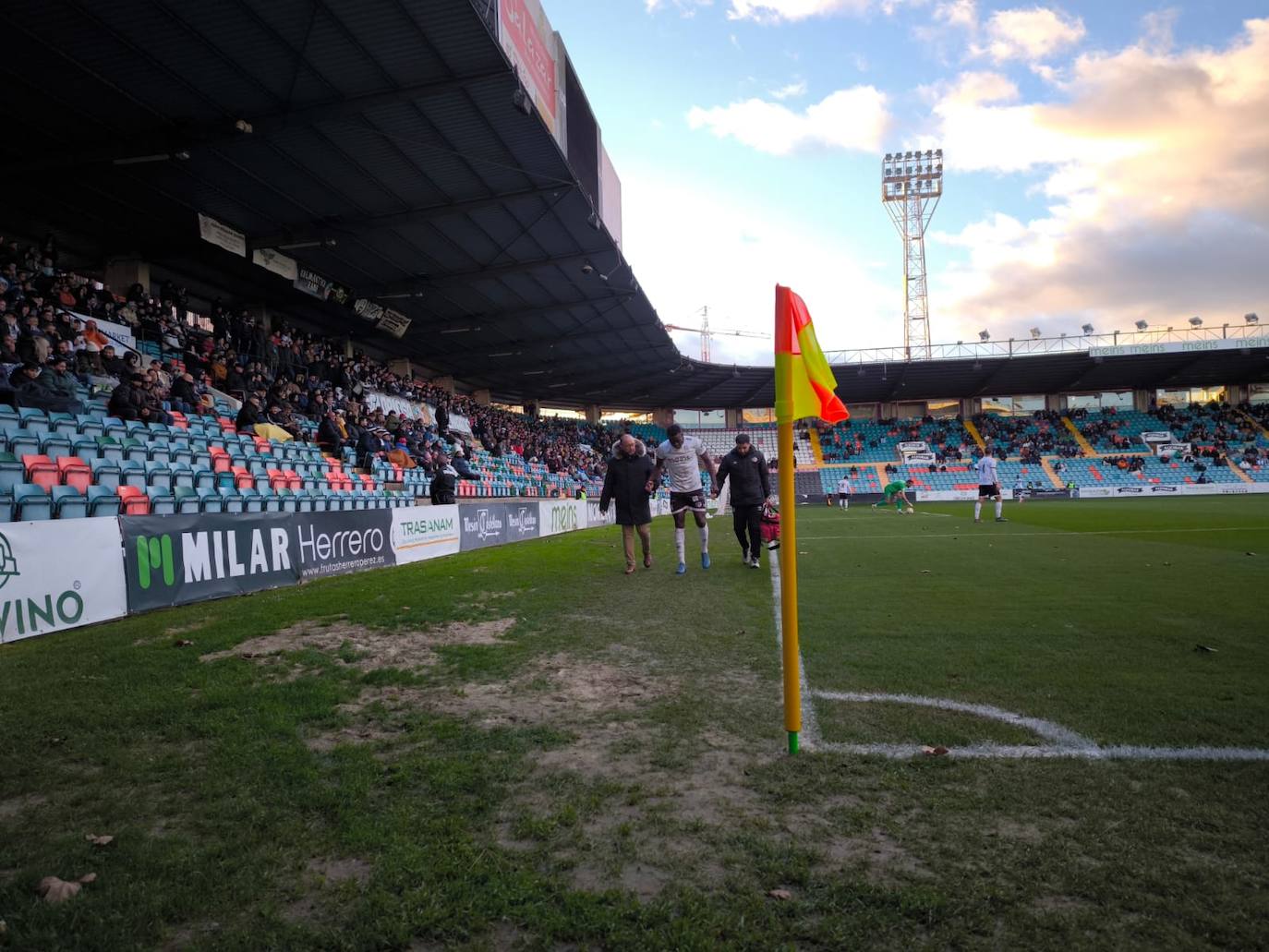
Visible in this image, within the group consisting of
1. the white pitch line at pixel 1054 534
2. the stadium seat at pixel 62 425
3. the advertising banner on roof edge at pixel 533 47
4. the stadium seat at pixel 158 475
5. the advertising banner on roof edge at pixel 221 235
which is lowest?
the white pitch line at pixel 1054 534

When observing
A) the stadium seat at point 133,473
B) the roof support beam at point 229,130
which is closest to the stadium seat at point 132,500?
the stadium seat at point 133,473

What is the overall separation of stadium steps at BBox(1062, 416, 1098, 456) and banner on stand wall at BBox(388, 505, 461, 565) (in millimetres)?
51180

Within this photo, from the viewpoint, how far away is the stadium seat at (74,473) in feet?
31.6

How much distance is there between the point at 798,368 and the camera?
3.50 metres

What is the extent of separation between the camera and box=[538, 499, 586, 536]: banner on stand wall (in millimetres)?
20792

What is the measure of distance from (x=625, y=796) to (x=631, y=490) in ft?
24.0

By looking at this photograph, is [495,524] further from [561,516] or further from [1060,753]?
[1060,753]

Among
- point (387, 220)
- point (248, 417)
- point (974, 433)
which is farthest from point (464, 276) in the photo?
point (974, 433)

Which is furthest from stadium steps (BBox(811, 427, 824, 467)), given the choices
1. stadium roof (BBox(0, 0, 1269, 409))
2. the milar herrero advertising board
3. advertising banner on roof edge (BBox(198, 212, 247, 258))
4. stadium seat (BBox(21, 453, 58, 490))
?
stadium seat (BBox(21, 453, 58, 490))

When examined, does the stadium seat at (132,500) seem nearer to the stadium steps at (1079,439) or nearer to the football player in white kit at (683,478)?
the football player in white kit at (683,478)

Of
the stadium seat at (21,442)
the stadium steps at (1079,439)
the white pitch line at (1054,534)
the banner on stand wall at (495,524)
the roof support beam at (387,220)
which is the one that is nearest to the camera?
the stadium seat at (21,442)

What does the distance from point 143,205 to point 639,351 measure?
84.2 feet

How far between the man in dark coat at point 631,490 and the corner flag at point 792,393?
6.35 metres

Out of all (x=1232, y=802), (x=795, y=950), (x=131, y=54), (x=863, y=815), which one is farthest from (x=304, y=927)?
(x=131, y=54)
